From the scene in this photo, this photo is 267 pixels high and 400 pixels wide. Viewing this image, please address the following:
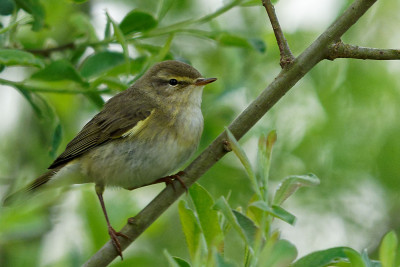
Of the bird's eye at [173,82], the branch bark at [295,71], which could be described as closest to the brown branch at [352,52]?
the branch bark at [295,71]

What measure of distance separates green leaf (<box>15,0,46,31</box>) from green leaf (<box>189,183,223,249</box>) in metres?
1.39

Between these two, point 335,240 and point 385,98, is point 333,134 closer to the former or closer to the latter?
point 385,98

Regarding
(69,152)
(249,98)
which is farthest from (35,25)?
(249,98)

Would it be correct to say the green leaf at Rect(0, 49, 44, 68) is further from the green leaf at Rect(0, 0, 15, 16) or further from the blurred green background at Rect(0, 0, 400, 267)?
the blurred green background at Rect(0, 0, 400, 267)

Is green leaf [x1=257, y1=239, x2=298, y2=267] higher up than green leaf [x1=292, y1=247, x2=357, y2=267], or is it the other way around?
green leaf [x1=257, y1=239, x2=298, y2=267]

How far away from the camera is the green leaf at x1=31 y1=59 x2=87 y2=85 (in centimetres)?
285

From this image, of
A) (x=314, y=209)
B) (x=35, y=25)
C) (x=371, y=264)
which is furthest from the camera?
(x=314, y=209)

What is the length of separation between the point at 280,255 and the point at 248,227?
0.23m

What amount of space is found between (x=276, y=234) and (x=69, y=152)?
2.76 meters

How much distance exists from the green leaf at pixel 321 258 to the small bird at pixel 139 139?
1.98 metres

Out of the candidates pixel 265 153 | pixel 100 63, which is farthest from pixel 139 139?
pixel 265 153

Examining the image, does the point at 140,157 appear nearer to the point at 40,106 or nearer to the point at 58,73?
the point at 40,106

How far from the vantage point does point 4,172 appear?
12.7 feet

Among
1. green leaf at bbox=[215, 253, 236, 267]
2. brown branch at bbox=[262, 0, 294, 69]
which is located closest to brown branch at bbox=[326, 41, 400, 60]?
brown branch at bbox=[262, 0, 294, 69]
